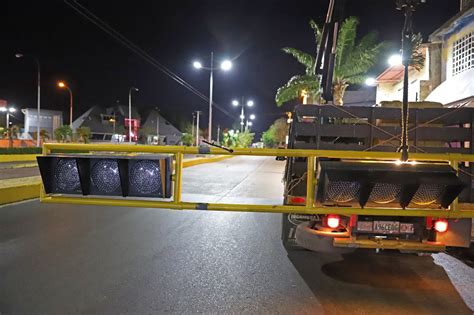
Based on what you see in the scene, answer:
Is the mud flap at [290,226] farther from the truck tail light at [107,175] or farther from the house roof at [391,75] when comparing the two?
the house roof at [391,75]

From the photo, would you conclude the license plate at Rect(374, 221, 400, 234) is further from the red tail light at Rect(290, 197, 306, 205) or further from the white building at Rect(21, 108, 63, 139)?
the white building at Rect(21, 108, 63, 139)

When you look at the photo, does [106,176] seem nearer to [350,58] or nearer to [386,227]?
[386,227]

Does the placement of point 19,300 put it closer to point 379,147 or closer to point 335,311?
point 335,311

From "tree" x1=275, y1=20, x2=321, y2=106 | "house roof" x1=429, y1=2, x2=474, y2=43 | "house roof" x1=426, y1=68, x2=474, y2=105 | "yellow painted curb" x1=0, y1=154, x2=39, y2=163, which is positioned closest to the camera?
"house roof" x1=426, y1=68, x2=474, y2=105

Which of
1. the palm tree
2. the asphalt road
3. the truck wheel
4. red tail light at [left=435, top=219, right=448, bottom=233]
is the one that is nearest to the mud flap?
the asphalt road

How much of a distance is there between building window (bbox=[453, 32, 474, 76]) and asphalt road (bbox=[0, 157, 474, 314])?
10362mm

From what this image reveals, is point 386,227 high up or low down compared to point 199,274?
up

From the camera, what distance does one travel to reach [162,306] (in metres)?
4.37

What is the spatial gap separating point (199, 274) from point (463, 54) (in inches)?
550

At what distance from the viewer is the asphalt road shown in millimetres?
4438

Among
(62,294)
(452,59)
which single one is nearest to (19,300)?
(62,294)

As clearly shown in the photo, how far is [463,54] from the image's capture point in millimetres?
15203

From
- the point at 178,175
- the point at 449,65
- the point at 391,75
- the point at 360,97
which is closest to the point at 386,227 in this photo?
Answer: the point at 178,175

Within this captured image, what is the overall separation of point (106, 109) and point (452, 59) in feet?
319
